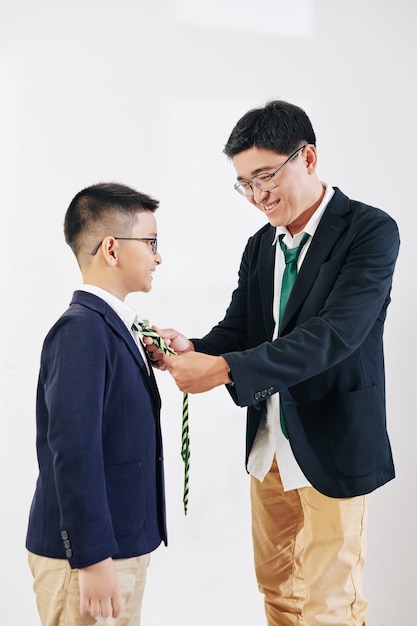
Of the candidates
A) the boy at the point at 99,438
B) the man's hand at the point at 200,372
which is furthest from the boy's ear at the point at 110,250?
the man's hand at the point at 200,372

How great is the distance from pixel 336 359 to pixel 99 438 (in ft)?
1.89

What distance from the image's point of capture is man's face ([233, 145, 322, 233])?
1.65 meters

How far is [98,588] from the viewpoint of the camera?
1.22m

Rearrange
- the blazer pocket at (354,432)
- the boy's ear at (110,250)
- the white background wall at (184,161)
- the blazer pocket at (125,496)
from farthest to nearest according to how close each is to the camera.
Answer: the white background wall at (184,161) < the blazer pocket at (354,432) < the boy's ear at (110,250) < the blazer pocket at (125,496)

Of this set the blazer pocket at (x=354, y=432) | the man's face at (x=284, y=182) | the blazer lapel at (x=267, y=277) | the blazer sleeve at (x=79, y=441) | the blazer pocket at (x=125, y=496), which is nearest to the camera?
the blazer sleeve at (x=79, y=441)

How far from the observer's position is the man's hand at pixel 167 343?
5.16 ft

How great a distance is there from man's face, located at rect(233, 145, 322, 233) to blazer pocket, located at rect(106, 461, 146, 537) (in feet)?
2.45

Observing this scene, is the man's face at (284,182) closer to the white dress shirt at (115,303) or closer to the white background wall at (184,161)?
the white dress shirt at (115,303)

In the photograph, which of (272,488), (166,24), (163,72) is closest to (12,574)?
(272,488)

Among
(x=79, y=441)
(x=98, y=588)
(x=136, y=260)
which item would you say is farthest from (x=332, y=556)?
(x=136, y=260)

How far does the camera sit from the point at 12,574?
93.0 inches

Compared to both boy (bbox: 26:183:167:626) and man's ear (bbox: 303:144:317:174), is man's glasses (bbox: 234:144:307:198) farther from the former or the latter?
boy (bbox: 26:183:167:626)

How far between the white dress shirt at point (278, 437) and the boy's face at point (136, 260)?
41cm

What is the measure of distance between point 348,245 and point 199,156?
947 millimetres
